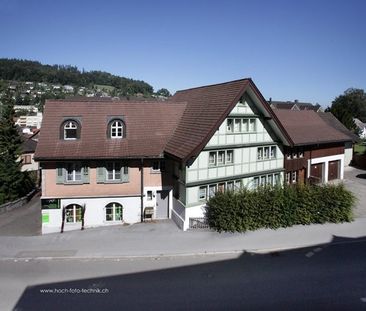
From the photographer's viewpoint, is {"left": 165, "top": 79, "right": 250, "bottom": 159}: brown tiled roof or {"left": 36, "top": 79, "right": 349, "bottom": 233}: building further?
{"left": 36, "top": 79, "right": 349, "bottom": 233}: building

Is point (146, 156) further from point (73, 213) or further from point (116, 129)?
point (73, 213)

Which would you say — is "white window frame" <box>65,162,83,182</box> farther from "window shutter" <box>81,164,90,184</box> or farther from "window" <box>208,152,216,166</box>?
"window" <box>208,152,216,166</box>

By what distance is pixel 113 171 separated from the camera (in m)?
22.9

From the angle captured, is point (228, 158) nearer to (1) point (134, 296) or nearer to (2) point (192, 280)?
(2) point (192, 280)

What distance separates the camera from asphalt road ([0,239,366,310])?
12469 mm

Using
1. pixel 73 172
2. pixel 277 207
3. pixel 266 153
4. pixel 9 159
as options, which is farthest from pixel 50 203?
pixel 266 153

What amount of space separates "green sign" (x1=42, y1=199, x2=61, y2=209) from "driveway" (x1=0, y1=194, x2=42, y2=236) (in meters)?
1.87

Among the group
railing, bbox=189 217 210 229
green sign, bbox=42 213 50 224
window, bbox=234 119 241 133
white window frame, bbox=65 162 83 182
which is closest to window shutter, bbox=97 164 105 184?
white window frame, bbox=65 162 83 182

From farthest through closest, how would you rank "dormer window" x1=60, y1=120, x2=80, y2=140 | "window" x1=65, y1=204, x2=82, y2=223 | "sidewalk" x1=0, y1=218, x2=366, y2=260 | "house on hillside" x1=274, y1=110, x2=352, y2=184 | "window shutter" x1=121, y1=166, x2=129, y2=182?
"house on hillside" x1=274, y1=110, x2=352, y2=184 < "window shutter" x1=121, y1=166, x2=129, y2=182 < "dormer window" x1=60, y1=120, x2=80, y2=140 < "window" x1=65, y1=204, x2=82, y2=223 < "sidewalk" x1=0, y1=218, x2=366, y2=260

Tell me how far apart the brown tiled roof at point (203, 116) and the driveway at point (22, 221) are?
1038 centimetres

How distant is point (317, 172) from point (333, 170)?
9.72 feet

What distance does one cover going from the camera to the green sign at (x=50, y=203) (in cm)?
2198

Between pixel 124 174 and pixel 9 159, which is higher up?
pixel 9 159

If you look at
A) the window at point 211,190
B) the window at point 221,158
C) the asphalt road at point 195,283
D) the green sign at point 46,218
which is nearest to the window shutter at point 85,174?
the green sign at point 46,218
